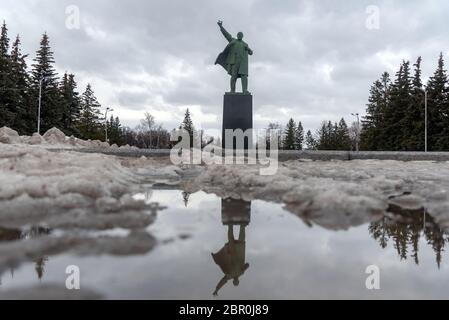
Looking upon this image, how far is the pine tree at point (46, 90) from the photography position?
36625mm

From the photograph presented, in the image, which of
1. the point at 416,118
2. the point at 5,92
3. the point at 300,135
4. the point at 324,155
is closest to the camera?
the point at 324,155

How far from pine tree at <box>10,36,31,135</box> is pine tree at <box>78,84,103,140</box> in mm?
14535

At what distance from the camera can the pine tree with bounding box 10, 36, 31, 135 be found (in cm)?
3170

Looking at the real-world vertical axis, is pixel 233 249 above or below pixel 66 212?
below

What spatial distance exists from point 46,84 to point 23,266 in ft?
137

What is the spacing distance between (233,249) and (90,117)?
55.2m

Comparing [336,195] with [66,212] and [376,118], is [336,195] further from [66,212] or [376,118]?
[376,118]

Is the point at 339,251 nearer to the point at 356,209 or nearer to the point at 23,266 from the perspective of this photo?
the point at 356,209

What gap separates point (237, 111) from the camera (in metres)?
12.0

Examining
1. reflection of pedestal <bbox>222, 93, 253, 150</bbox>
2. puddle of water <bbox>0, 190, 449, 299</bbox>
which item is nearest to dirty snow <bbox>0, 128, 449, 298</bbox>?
Result: puddle of water <bbox>0, 190, 449, 299</bbox>

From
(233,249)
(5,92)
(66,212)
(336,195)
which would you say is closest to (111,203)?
(66,212)

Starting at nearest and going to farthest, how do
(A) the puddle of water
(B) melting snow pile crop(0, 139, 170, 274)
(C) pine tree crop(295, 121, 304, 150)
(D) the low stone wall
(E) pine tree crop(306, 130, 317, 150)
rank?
(A) the puddle of water → (B) melting snow pile crop(0, 139, 170, 274) → (D) the low stone wall → (C) pine tree crop(295, 121, 304, 150) → (E) pine tree crop(306, 130, 317, 150)

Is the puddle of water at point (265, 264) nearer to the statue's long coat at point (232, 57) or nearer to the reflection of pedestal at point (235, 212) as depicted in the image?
the reflection of pedestal at point (235, 212)

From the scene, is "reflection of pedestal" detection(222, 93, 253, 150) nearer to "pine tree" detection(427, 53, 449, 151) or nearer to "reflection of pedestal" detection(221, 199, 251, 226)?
"reflection of pedestal" detection(221, 199, 251, 226)
